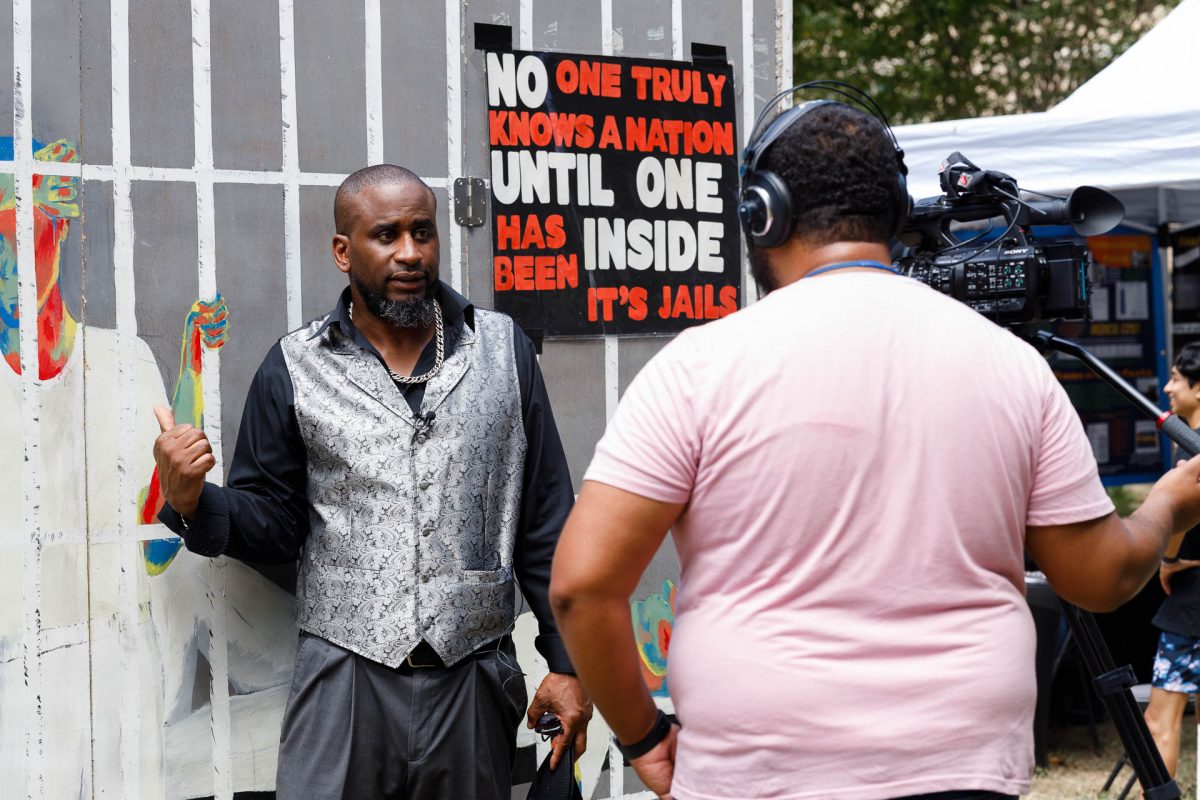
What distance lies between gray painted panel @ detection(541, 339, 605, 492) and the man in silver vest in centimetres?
62

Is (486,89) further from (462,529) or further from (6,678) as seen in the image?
(6,678)

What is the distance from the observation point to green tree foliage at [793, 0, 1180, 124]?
1259 cm

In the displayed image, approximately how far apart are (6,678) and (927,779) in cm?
205

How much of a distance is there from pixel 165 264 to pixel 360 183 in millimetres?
506

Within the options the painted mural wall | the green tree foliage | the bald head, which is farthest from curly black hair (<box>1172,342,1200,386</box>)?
the green tree foliage

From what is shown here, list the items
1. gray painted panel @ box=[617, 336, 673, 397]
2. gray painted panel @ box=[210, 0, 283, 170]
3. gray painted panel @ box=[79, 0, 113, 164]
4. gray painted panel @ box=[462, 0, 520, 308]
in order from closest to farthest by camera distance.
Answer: gray painted panel @ box=[79, 0, 113, 164] → gray painted panel @ box=[210, 0, 283, 170] → gray painted panel @ box=[462, 0, 520, 308] → gray painted panel @ box=[617, 336, 673, 397]

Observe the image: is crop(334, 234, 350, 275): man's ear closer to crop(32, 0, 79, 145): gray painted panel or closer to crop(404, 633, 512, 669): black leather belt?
crop(32, 0, 79, 145): gray painted panel

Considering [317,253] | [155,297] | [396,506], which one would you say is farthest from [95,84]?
[396,506]

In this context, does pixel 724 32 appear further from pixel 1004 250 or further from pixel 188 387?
pixel 188 387

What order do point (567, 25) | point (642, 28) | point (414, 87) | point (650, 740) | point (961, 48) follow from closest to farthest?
point (650, 740)
point (414, 87)
point (567, 25)
point (642, 28)
point (961, 48)

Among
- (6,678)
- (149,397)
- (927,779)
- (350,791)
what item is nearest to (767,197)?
(927,779)

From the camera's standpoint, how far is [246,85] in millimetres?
3076

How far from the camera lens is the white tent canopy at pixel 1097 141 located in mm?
5141

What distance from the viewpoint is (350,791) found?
268 centimetres
